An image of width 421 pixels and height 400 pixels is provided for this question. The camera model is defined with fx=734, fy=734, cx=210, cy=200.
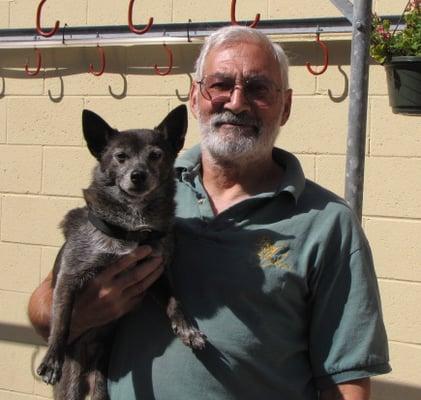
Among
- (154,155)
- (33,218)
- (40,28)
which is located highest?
(40,28)

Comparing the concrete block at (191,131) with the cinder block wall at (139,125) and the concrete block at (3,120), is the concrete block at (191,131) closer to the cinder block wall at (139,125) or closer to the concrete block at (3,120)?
the cinder block wall at (139,125)

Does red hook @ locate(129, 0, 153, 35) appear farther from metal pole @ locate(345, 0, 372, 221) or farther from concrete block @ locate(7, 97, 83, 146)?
metal pole @ locate(345, 0, 372, 221)

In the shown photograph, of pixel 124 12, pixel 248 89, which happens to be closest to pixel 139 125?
pixel 124 12

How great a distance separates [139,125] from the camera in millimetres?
3604

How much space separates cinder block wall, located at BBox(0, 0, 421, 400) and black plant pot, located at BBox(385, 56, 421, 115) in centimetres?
85

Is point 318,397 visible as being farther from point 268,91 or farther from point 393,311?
point 393,311

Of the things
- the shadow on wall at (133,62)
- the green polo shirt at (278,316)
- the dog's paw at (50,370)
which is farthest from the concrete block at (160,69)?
the dog's paw at (50,370)

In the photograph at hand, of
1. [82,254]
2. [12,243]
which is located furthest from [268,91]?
[12,243]

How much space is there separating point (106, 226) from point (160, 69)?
158cm

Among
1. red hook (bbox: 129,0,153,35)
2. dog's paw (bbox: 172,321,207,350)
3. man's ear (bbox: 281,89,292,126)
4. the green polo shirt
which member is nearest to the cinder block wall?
red hook (bbox: 129,0,153,35)

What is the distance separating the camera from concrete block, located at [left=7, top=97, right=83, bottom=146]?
3766 millimetres

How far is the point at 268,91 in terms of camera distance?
2074 mm

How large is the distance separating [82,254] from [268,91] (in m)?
0.72

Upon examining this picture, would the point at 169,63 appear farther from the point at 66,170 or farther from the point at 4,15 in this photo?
the point at 4,15
